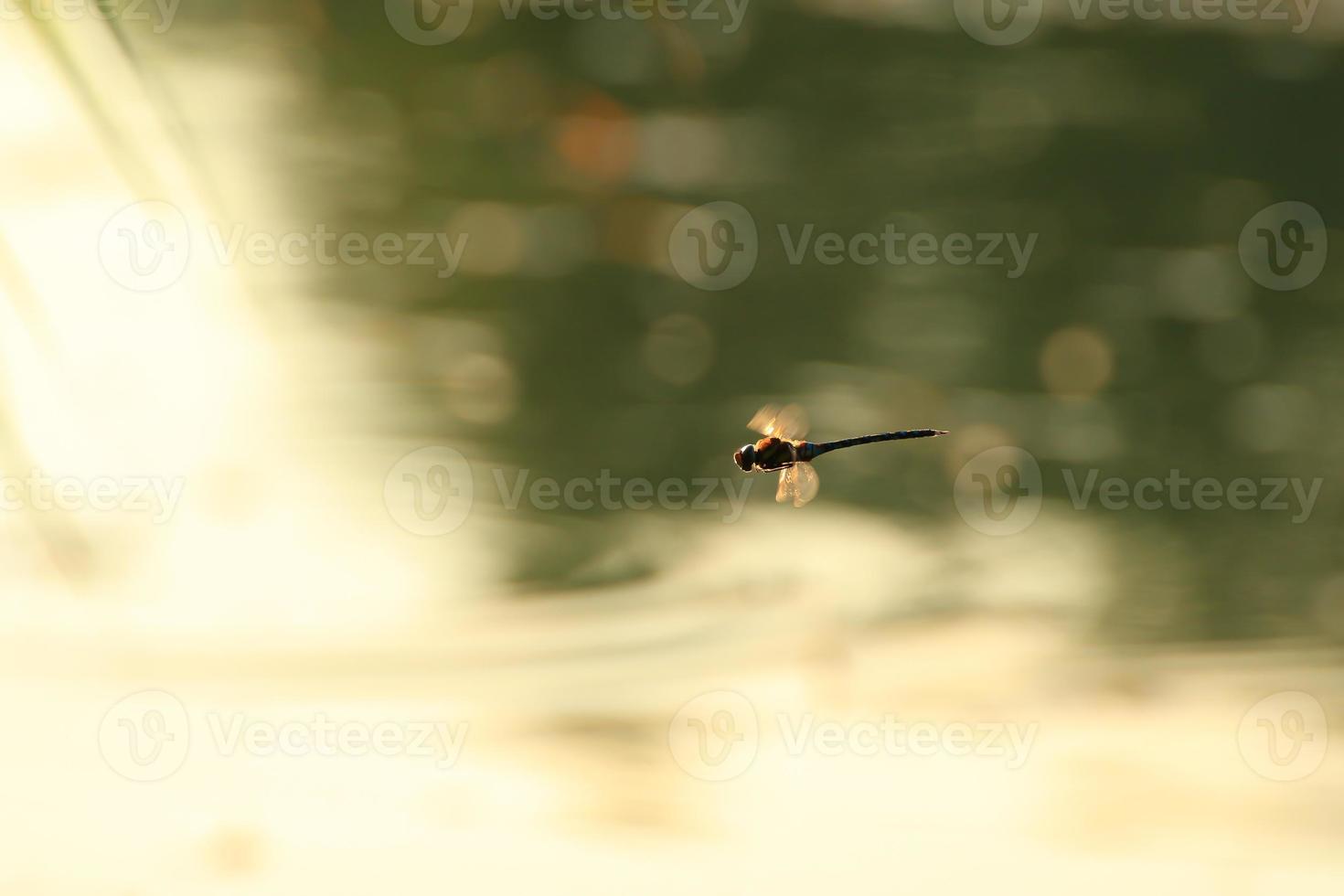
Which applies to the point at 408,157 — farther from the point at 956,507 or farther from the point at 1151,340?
the point at 1151,340

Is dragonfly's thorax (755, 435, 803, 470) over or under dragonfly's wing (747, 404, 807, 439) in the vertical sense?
under

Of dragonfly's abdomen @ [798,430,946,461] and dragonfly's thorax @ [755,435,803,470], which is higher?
dragonfly's abdomen @ [798,430,946,461]

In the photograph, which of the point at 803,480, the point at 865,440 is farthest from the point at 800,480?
the point at 865,440

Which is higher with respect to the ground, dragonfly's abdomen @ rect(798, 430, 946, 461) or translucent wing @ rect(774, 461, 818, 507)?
dragonfly's abdomen @ rect(798, 430, 946, 461)

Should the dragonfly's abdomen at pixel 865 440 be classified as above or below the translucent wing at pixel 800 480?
above

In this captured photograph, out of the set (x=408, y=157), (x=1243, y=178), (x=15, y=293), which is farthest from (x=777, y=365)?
(x=15, y=293)

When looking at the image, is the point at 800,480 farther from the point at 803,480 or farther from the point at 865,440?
the point at 865,440

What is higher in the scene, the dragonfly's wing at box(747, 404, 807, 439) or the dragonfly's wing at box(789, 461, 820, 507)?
the dragonfly's wing at box(747, 404, 807, 439)
